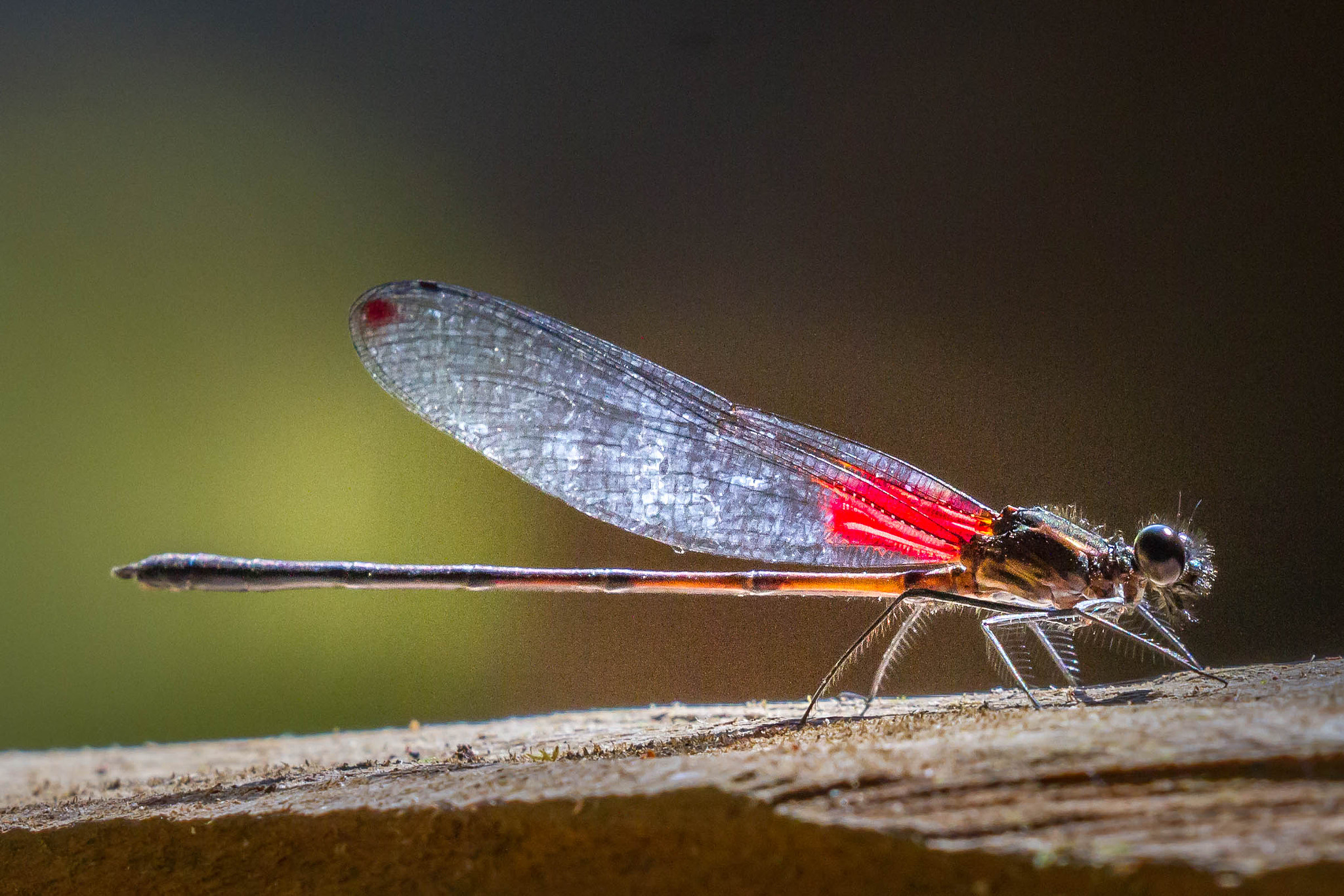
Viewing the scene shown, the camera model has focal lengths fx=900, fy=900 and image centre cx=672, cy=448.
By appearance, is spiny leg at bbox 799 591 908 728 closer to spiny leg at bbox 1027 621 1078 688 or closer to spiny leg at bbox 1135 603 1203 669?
spiny leg at bbox 1027 621 1078 688

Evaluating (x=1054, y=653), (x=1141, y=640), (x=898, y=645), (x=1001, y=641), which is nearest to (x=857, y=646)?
(x=898, y=645)

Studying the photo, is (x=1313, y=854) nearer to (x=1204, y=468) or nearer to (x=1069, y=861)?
(x=1069, y=861)

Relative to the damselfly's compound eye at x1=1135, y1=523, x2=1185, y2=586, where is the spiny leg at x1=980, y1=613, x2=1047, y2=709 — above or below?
below

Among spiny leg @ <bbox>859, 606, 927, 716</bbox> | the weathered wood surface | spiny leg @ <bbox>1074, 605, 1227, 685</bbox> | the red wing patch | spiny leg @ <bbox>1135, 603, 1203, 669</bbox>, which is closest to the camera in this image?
the weathered wood surface

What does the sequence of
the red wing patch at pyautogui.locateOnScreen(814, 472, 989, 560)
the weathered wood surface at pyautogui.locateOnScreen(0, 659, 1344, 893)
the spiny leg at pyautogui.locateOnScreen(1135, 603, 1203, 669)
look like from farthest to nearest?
the red wing patch at pyautogui.locateOnScreen(814, 472, 989, 560) < the spiny leg at pyautogui.locateOnScreen(1135, 603, 1203, 669) < the weathered wood surface at pyautogui.locateOnScreen(0, 659, 1344, 893)

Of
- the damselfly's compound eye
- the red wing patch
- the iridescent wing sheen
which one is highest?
the iridescent wing sheen

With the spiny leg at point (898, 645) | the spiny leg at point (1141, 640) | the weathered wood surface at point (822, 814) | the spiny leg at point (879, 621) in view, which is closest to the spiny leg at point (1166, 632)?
the spiny leg at point (1141, 640)

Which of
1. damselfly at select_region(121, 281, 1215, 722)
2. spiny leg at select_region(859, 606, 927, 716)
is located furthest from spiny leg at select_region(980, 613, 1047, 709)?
spiny leg at select_region(859, 606, 927, 716)
